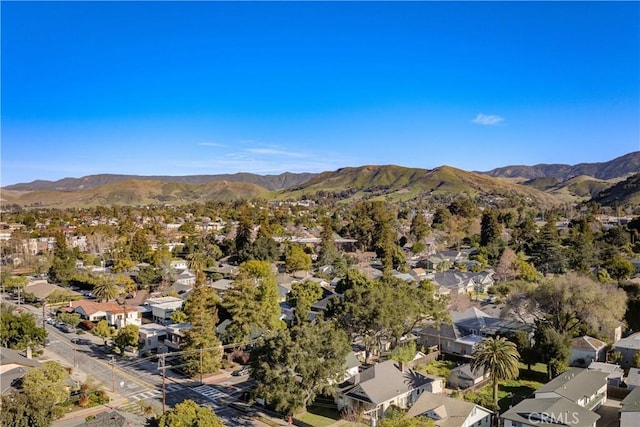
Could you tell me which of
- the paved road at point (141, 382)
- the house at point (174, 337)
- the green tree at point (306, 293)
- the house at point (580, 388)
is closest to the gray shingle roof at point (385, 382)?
the paved road at point (141, 382)

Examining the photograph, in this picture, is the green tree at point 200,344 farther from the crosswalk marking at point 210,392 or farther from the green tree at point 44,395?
the green tree at point 44,395

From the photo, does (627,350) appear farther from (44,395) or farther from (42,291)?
(42,291)

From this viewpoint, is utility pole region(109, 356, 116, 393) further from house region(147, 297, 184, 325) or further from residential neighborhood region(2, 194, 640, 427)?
house region(147, 297, 184, 325)

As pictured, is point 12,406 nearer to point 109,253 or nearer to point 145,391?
point 145,391

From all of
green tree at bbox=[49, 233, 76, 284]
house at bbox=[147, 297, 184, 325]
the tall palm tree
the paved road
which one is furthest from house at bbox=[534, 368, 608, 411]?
green tree at bbox=[49, 233, 76, 284]

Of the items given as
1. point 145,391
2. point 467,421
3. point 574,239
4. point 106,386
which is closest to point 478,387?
point 467,421

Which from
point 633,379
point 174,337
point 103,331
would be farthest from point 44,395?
point 633,379
